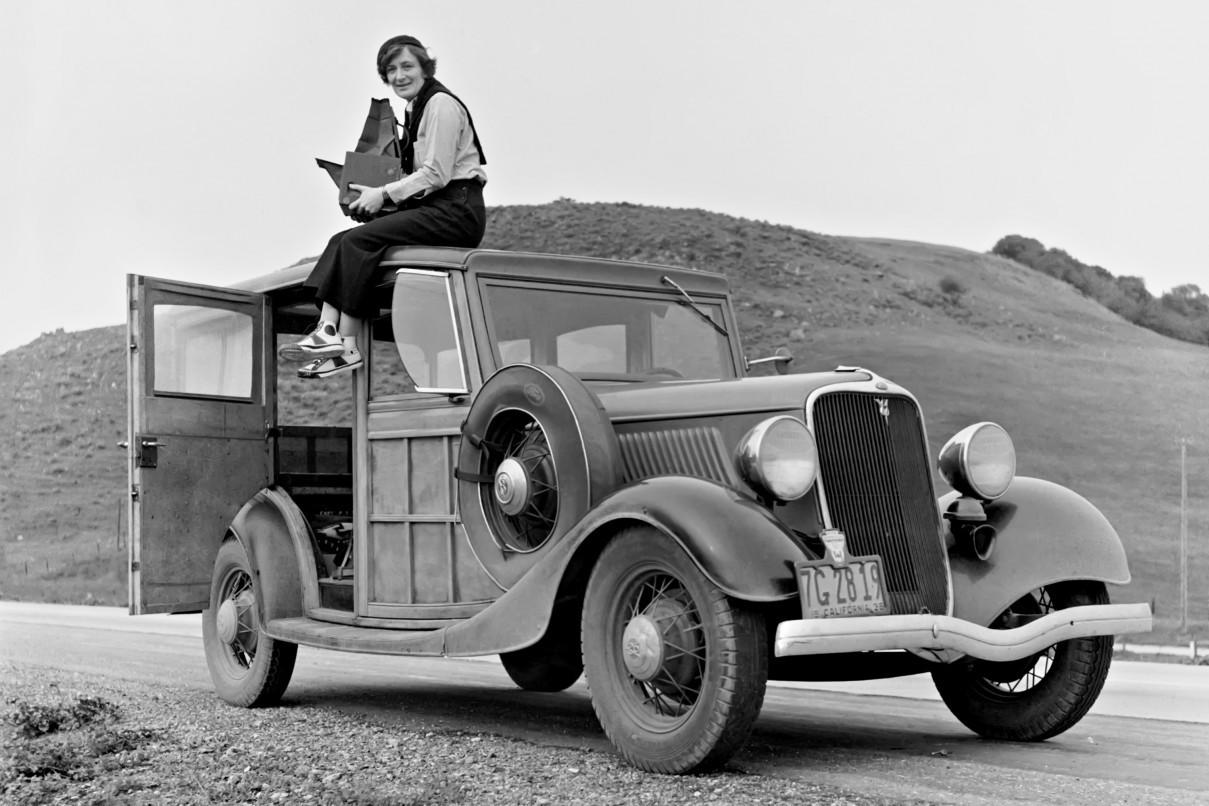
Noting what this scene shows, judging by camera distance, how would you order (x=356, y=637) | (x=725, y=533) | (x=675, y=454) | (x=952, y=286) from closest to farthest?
(x=725, y=533) → (x=675, y=454) → (x=356, y=637) → (x=952, y=286)

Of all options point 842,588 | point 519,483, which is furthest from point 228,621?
point 842,588

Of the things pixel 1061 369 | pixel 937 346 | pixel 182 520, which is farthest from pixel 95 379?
pixel 182 520

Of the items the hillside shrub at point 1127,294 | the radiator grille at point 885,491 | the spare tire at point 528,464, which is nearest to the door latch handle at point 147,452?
the spare tire at point 528,464

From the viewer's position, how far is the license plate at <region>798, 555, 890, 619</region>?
5145mm

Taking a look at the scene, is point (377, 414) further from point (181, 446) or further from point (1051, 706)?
point (1051, 706)

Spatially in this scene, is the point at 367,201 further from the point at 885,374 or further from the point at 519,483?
the point at 885,374

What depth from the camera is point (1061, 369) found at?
167 feet

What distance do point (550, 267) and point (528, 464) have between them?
1.38m

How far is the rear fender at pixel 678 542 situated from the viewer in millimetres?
5129

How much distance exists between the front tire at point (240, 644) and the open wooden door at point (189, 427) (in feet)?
0.63

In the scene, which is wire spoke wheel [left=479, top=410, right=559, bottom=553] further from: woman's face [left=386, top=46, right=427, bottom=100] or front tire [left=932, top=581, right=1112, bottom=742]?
woman's face [left=386, top=46, right=427, bottom=100]

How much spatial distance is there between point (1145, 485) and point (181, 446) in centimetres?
3058

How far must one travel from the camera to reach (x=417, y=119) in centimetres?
760

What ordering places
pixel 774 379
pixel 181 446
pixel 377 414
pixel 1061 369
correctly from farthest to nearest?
1. pixel 1061 369
2. pixel 181 446
3. pixel 377 414
4. pixel 774 379
